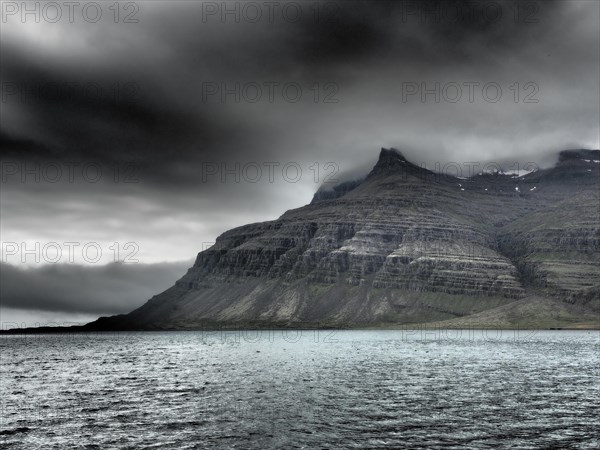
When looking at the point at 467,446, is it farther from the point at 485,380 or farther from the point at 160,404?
the point at 485,380

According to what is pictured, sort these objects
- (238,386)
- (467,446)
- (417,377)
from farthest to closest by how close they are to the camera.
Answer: (417,377), (238,386), (467,446)

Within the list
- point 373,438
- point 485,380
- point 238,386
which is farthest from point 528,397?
point 238,386

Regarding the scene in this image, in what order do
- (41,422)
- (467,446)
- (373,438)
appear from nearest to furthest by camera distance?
(467,446)
(373,438)
(41,422)

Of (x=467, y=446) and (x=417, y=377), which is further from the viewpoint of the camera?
(x=417, y=377)

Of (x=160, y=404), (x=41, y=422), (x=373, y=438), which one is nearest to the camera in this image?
(x=373, y=438)

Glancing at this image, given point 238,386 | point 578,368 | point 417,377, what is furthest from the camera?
point 578,368

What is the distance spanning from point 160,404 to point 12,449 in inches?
1007

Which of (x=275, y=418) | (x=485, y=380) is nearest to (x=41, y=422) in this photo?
(x=275, y=418)

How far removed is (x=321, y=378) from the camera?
102312 millimetres

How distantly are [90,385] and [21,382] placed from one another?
15.8 meters

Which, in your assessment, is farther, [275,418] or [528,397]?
[528,397]

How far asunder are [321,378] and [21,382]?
5461 cm

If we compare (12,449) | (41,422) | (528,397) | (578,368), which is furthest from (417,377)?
(12,449)

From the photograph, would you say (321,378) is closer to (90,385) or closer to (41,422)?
(90,385)
